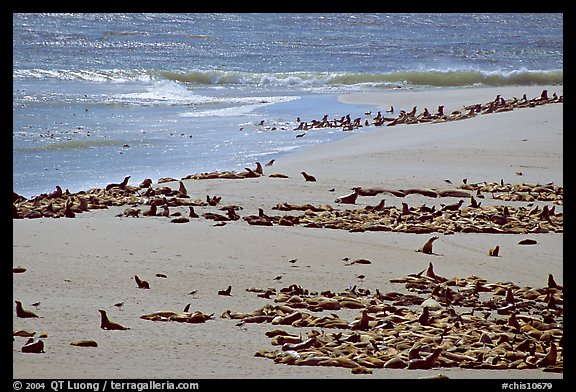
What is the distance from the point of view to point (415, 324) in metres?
4.35

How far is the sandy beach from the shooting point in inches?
149

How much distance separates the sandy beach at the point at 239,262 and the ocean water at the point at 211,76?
2.09 metres

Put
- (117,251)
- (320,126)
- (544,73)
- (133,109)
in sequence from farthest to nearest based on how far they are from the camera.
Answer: (544,73), (133,109), (320,126), (117,251)

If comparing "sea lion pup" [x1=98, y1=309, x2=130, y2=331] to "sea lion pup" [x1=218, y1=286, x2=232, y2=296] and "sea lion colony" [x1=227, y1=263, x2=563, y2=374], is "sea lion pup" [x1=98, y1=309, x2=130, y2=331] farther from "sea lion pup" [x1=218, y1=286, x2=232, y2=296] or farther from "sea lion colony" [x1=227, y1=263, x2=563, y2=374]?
"sea lion pup" [x1=218, y1=286, x2=232, y2=296]

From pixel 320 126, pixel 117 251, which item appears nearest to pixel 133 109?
A: pixel 320 126

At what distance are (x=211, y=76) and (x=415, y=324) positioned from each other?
70.3 ft

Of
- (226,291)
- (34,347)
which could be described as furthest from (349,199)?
(34,347)

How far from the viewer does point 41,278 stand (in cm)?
513

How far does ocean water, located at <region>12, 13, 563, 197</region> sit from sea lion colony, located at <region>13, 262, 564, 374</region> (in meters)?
4.62

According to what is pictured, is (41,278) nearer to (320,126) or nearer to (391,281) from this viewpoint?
(391,281)

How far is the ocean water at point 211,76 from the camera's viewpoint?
37.9 feet

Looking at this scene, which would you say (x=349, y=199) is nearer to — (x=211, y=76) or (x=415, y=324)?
(x=415, y=324)

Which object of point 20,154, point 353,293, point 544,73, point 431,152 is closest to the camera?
point 353,293

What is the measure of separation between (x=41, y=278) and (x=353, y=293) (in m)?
1.83
